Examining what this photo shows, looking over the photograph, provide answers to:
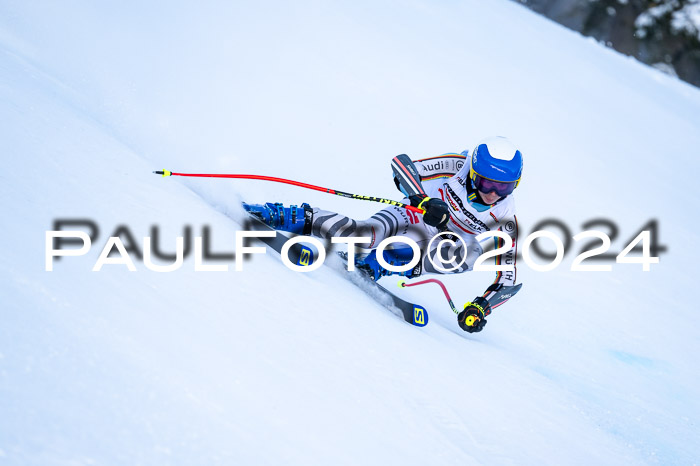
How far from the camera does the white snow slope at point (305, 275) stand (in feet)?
5.23

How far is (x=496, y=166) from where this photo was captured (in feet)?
11.6

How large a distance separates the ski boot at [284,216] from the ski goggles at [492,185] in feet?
3.43

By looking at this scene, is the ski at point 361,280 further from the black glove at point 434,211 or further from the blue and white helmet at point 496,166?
the blue and white helmet at point 496,166

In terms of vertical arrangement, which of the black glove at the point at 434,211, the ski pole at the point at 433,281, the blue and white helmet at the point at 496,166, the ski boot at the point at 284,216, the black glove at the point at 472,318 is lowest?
the black glove at the point at 472,318

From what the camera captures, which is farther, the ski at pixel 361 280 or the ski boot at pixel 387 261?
the ski boot at pixel 387 261

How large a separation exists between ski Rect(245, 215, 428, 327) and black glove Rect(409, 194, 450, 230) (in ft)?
1.71

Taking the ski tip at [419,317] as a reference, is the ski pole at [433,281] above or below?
above

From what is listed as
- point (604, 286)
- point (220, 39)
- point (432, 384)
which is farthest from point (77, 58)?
point (604, 286)

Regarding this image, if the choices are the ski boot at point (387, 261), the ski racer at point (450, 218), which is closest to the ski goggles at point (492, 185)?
the ski racer at point (450, 218)

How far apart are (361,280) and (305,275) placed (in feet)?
2.43

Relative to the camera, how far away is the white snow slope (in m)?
1.59

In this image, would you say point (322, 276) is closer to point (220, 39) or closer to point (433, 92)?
point (220, 39)

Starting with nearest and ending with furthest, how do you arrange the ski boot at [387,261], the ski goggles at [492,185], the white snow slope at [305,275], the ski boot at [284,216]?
the white snow slope at [305,275] → the ski boot at [284,216] → the ski goggles at [492,185] → the ski boot at [387,261]

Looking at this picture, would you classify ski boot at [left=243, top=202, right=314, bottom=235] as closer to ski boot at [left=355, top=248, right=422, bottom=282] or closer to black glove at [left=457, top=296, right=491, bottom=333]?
ski boot at [left=355, top=248, right=422, bottom=282]
